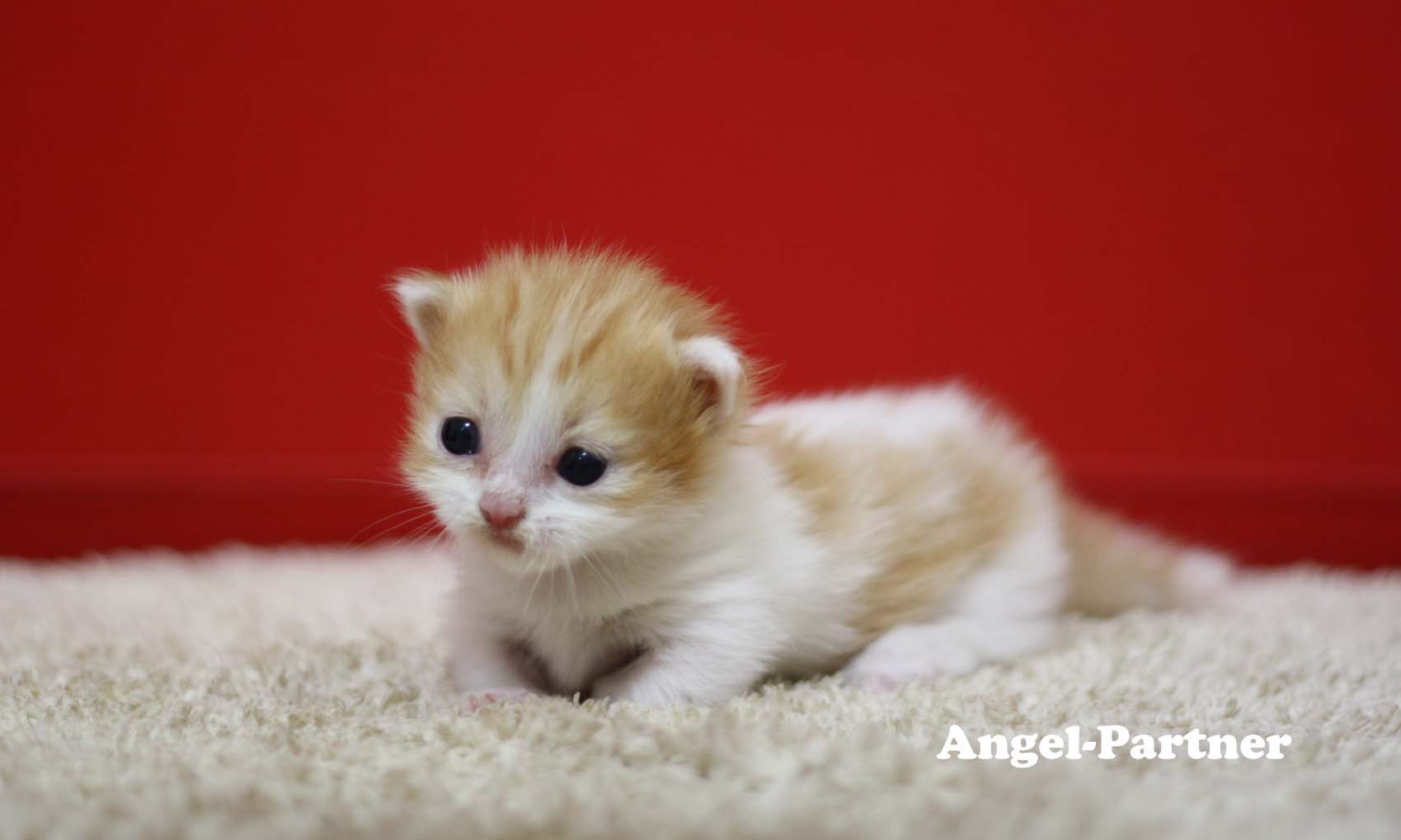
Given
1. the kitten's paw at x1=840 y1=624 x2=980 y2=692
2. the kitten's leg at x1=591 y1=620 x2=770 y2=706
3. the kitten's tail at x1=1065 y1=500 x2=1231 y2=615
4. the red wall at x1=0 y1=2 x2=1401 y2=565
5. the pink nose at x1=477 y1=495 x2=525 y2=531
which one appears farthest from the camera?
the red wall at x1=0 y1=2 x2=1401 y2=565

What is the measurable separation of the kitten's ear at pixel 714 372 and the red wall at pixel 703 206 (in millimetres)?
1159

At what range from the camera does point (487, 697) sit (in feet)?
4.08

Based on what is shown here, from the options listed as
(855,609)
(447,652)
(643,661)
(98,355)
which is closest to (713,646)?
(643,661)

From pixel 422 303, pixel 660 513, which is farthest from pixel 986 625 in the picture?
pixel 422 303

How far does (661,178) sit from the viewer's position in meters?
2.51

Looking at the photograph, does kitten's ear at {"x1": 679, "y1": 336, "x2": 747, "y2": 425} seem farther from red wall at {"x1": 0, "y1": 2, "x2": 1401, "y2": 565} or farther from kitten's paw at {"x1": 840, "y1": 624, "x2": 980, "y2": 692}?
red wall at {"x1": 0, "y1": 2, "x2": 1401, "y2": 565}

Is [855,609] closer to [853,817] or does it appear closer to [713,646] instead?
[713,646]

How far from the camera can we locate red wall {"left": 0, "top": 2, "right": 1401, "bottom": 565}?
2.45 m

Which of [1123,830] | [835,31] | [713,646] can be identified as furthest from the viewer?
[835,31]

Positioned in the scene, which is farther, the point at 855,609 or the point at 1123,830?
the point at 855,609

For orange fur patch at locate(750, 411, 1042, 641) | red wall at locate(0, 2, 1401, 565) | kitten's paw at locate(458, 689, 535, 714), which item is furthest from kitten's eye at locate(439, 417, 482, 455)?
red wall at locate(0, 2, 1401, 565)

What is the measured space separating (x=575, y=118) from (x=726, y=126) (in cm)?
31

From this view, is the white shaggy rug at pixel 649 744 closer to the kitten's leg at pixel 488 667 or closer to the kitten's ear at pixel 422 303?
the kitten's leg at pixel 488 667

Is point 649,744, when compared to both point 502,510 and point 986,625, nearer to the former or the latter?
point 502,510
